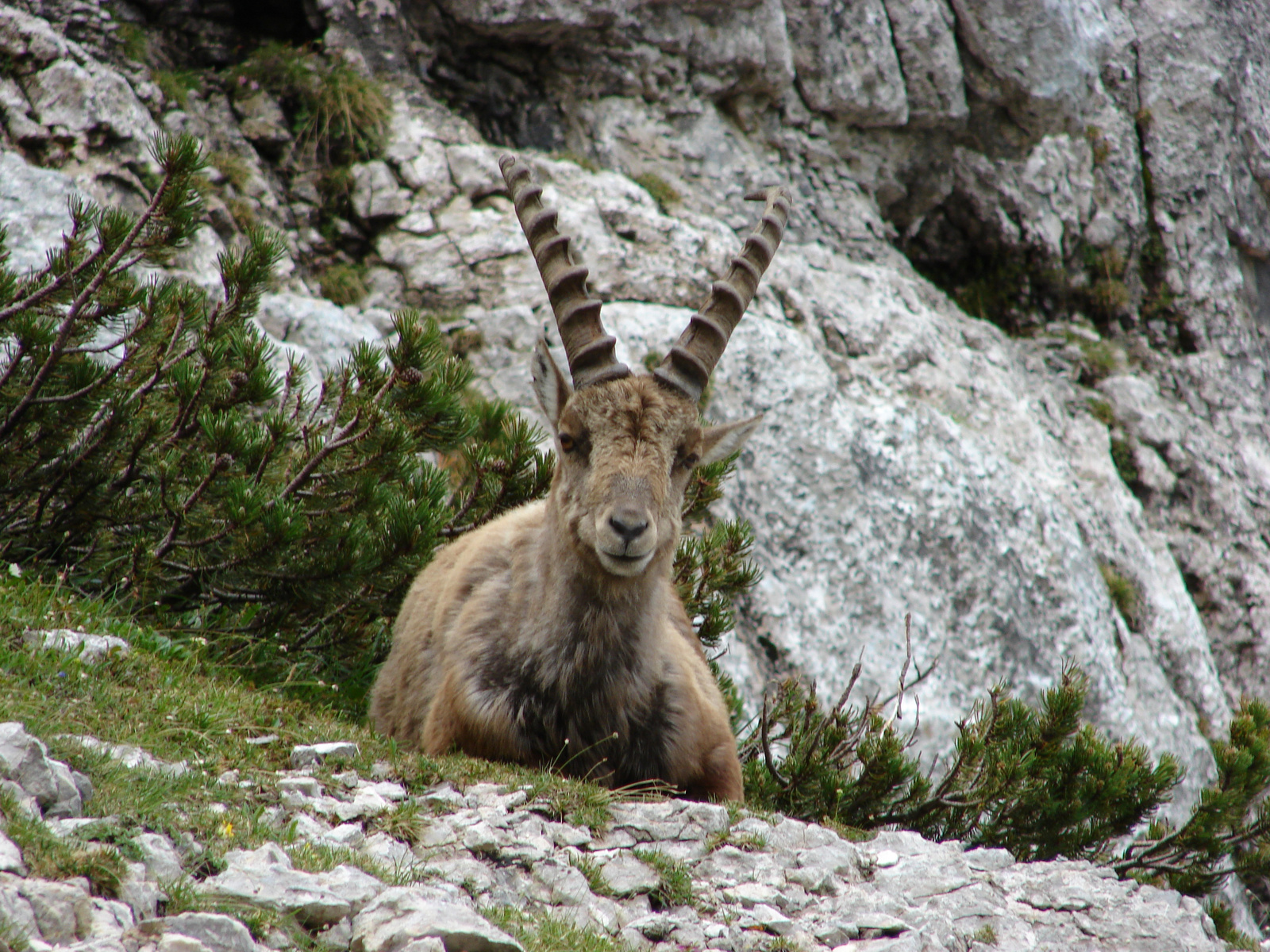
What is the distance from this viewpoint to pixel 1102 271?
19.8 meters

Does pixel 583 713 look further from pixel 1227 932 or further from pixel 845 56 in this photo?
pixel 845 56

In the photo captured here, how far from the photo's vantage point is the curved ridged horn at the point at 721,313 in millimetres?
6684

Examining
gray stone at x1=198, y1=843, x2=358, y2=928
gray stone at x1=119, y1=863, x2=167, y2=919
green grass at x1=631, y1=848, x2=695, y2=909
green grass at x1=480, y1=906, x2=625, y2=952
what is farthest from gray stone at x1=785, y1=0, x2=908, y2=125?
gray stone at x1=119, y1=863, x2=167, y2=919

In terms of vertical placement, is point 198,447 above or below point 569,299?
below

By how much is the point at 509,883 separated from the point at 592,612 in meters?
2.16

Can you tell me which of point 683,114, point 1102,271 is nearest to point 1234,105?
point 1102,271

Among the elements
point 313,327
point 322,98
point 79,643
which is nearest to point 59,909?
point 79,643

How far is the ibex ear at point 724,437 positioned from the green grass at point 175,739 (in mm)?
2305

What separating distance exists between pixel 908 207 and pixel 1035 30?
3477 millimetres

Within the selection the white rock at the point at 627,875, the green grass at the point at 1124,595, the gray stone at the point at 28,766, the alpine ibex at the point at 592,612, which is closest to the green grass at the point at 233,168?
the alpine ibex at the point at 592,612

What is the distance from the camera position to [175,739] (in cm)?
472

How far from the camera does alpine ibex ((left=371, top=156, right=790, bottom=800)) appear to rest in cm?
603

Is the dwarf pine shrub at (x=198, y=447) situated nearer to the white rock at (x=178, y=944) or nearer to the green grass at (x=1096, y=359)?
the white rock at (x=178, y=944)

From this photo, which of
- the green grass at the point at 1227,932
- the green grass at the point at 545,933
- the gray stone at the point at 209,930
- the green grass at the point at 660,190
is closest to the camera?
the gray stone at the point at 209,930
